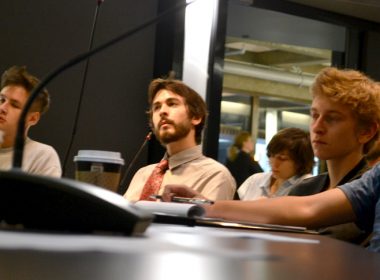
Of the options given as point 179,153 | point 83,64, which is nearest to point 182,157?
point 179,153

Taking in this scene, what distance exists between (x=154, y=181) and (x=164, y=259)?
2470mm

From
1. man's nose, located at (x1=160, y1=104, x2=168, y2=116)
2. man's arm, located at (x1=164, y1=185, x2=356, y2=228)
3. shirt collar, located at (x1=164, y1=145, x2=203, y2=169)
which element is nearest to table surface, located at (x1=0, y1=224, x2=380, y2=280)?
man's arm, located at (x1=164, y1=185, x2=356, y2=228)

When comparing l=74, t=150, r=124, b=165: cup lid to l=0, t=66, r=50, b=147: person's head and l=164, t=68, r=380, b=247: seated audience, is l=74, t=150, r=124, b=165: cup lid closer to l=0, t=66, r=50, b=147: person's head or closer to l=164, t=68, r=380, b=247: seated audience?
l=164, t=68, r=380, b=247: seated audience

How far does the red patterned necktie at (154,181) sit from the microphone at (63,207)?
2.06m

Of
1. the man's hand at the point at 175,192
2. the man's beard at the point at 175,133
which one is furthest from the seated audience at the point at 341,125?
the man's beard at the point at 175,133

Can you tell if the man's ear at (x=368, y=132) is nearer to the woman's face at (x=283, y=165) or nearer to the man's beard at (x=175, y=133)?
the man's beard at (x=175, y=133)

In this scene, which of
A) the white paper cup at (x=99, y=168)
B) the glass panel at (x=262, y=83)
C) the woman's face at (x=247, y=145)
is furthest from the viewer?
the glass panel at (x=262, y=83)

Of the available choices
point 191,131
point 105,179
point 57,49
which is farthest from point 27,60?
point 105,179

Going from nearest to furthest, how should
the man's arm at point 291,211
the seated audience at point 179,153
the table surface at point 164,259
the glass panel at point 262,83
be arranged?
the table surface at point 164,259 < the man's arm at point 291,211 < the seated audience at point 179,153 < the glass panel at point 262,83

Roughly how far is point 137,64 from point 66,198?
3.83m

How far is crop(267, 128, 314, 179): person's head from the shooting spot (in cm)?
382

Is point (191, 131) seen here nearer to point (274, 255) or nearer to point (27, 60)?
point (27, 60)

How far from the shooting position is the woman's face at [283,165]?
3846 mm

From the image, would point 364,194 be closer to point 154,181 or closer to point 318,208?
point 318,208
